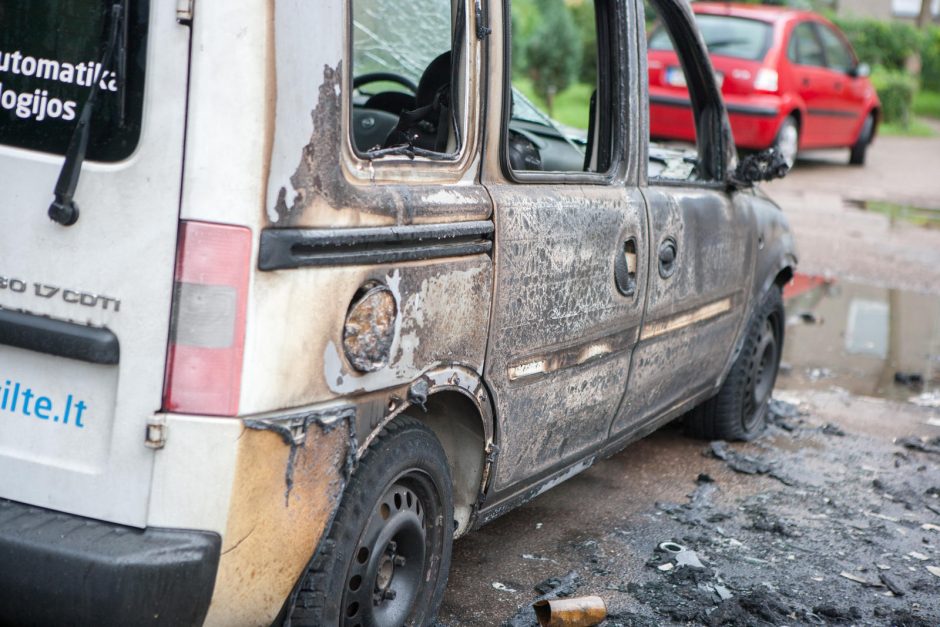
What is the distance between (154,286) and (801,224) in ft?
34.1

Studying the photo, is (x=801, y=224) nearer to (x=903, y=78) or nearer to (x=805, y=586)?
(x=805, y=586)

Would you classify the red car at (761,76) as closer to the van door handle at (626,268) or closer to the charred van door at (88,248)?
the van door handle at (626,268)

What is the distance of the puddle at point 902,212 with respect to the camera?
12938mm

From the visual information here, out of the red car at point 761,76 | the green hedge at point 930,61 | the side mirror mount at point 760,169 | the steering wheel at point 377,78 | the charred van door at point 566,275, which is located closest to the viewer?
the charred van door at point 566,275

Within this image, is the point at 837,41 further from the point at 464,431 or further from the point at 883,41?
the point at 883,41

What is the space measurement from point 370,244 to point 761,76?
37.0 ft

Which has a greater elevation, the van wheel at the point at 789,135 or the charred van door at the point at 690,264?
the van wheel at the point at 789,135

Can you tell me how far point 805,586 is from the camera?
12.9 feet

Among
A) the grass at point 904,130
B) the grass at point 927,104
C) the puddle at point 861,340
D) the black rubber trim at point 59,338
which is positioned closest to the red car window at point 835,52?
the puddle at point 861,340

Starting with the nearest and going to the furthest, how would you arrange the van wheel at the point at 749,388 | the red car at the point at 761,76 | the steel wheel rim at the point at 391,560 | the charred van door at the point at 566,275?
the steel wheel rim at the point at 391,560 → the charred van door at the point at 566,275 → the van wheel at the point at 749,388 → the red car at the point at 761,76

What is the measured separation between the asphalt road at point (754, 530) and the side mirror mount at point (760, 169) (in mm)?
1316

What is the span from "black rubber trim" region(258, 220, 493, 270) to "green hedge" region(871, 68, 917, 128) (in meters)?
22.4

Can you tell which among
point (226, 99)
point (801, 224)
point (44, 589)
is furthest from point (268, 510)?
point (801, 224)

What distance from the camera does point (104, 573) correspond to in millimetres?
2299
